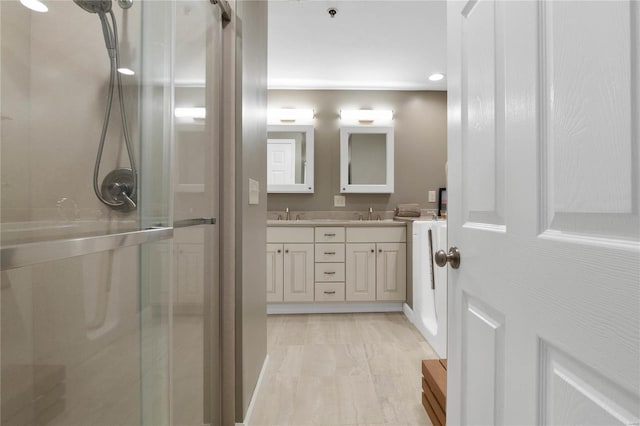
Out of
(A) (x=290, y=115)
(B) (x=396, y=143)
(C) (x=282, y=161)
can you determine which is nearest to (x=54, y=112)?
(C) (x=282, y=161)

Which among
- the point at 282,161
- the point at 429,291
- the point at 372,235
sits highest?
the point at 282,161

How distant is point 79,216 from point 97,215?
0.05 meters

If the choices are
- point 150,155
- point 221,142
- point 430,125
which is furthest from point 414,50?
point 150,155

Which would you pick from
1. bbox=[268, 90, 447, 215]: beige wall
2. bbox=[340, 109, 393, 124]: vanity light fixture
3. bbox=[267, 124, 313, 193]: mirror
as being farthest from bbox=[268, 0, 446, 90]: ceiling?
bbox=[267, 124, 313, 193]: mirror

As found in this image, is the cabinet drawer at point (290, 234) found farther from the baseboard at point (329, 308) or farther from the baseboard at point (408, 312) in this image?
the baseboard at point (408, 312)

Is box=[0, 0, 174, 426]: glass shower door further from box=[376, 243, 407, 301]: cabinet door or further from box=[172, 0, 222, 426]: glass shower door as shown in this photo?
box=[376, 243, 407, 301]: cabinet door

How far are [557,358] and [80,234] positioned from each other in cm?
85

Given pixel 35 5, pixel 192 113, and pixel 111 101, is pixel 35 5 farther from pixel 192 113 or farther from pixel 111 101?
pixel 192 113

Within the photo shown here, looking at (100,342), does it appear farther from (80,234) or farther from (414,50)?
(414,50)

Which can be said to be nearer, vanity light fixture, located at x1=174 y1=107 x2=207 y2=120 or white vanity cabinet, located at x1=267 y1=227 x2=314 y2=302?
vanity light fixture, located at x1=174 y1=107 x2=207 y2=120

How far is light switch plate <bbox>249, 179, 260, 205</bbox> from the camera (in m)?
1.60

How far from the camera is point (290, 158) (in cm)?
362

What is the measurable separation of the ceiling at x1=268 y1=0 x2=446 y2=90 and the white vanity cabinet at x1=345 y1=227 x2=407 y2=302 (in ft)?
5.26

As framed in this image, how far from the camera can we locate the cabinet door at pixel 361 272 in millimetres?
3141
